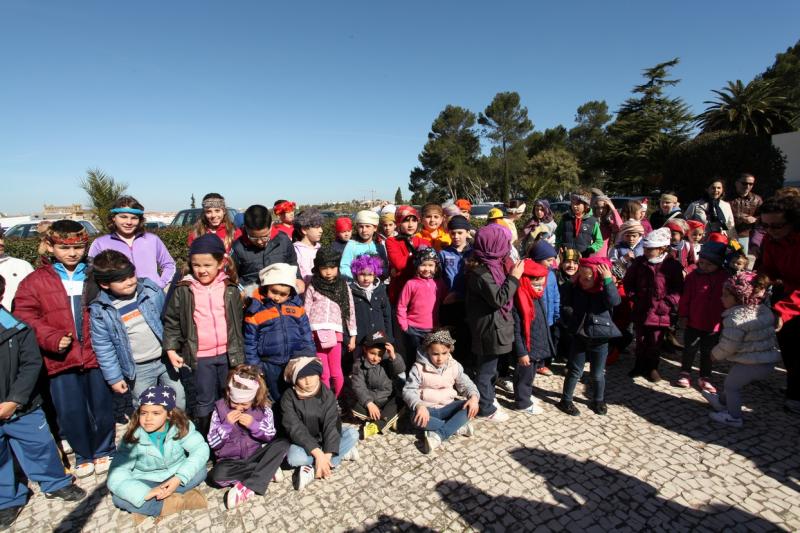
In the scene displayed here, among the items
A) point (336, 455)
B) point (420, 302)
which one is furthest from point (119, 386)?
point (420, 302)

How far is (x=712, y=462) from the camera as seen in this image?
2750 millimetres

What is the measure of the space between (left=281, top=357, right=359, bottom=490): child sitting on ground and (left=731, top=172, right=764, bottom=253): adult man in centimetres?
623

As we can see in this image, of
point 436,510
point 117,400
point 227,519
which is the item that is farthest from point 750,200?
point 117,400

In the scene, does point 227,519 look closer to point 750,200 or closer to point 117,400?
point 117,400

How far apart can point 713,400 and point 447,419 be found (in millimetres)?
2493

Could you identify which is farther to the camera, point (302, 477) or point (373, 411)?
point (373, 411)

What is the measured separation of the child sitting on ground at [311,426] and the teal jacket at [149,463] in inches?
24.1

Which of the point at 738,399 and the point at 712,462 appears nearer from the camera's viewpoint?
the point at 712,462

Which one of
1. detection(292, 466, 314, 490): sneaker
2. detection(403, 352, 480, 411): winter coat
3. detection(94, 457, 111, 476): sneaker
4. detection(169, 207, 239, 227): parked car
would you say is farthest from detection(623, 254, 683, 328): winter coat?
detection(169, 207, 239, 227): parked car

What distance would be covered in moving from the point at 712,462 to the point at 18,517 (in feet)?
16.1

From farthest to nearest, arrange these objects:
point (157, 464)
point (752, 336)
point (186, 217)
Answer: point (186, 217), point (752, 336), point (157, 464)

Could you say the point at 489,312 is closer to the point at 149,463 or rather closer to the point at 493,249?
the point at 493,249

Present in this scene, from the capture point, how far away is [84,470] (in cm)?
286

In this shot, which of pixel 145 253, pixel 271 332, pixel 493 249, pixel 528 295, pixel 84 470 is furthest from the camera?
pixel 528 295
